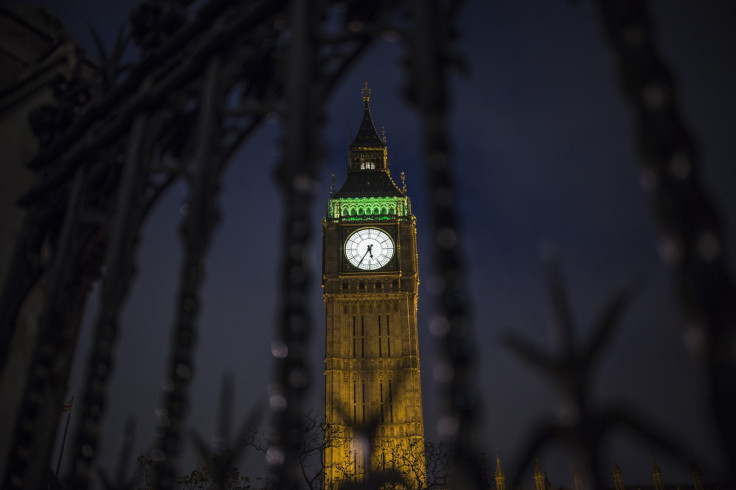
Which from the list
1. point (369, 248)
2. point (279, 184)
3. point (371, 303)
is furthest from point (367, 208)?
point (279, 184)

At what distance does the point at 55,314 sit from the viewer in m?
5.40

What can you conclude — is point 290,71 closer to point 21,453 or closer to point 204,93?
point 204,93

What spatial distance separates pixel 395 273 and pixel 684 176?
46195 millimetres

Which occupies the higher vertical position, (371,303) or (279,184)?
(371,303)

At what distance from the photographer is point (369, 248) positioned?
48.4 metres

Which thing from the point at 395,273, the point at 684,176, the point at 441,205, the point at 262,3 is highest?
the point at 395,273

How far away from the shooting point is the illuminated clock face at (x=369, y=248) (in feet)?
157

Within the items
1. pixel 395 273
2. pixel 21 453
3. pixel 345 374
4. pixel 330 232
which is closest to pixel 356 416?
pixel 345 374

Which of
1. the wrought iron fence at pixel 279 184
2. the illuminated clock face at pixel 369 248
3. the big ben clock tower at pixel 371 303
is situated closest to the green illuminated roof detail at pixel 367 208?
the big ben clock tower at pixel 371 303

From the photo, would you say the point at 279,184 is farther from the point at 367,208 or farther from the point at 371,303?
the point at 371,303

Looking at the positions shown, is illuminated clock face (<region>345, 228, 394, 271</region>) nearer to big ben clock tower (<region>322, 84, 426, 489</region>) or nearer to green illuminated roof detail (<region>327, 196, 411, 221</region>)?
big ben clock tower (<region>322, 84, 426, 489</region>)

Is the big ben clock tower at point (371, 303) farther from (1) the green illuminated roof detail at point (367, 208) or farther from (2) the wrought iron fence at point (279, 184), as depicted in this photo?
(2) the wrought iron fence at point (279, 184)

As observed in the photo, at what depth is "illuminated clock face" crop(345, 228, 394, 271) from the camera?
48.0m

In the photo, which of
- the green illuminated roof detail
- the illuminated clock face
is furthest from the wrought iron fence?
the green illuminated roof detail
